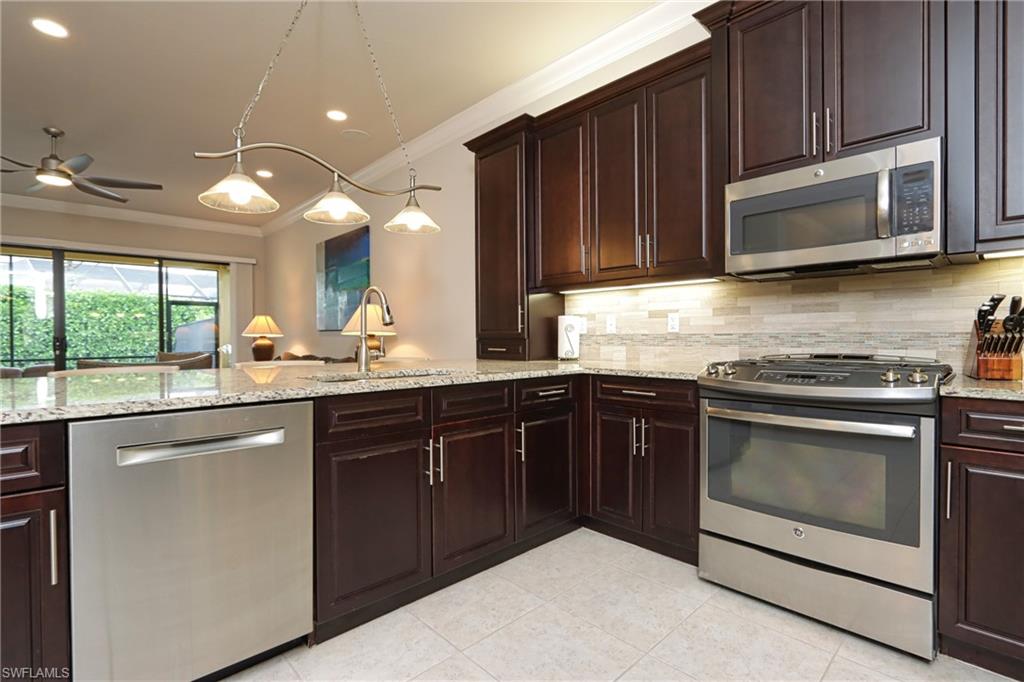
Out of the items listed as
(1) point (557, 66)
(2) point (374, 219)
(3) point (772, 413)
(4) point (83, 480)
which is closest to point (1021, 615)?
(3) point (772, 413)

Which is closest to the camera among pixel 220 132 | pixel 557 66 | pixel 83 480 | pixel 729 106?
pixel 83 480

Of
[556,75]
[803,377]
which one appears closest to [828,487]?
[803,377]

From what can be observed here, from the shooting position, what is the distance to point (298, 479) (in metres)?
1.62

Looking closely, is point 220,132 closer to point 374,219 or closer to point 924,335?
point 374,219

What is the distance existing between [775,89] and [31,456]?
9.31ft

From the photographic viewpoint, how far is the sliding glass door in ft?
19.6

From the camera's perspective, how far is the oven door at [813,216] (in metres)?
1.83

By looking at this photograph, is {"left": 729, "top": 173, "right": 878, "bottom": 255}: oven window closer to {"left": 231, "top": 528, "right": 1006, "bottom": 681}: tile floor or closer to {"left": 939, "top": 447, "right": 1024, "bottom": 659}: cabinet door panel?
{"left": 939, "top": 447, "right": 1024, "bottom": 659}: cabinet door panel

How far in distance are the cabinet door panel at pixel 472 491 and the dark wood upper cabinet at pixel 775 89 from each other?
1.65 m

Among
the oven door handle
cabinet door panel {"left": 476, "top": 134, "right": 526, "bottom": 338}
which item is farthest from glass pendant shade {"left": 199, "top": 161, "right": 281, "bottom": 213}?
the oven door handle

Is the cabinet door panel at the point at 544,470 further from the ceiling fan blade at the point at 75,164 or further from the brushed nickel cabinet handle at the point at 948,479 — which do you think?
the ceiling fan blade at the point at 75,164

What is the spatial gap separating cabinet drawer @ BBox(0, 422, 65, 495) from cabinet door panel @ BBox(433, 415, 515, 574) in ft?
3.76

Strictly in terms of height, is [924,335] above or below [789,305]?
below

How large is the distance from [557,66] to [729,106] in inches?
56.4
